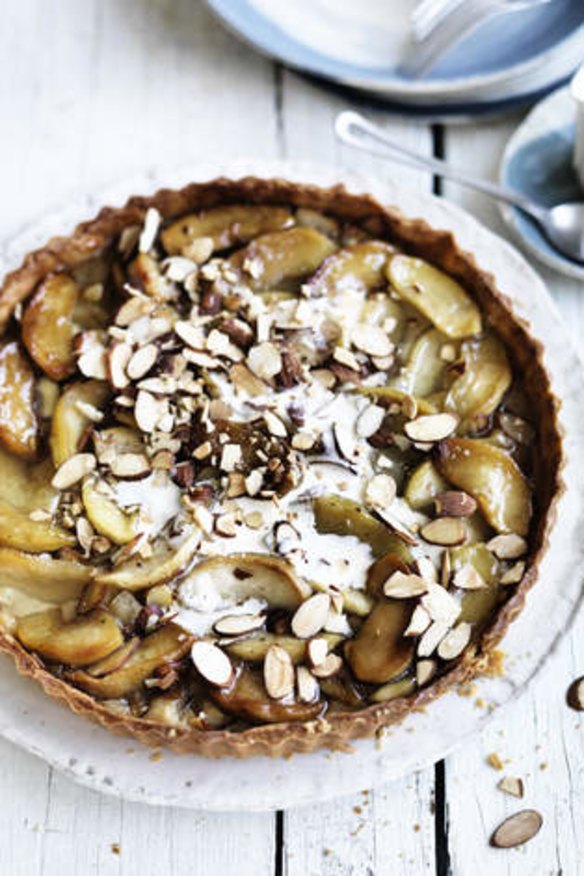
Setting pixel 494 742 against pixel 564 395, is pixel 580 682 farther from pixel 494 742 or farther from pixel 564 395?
pixel 564 395

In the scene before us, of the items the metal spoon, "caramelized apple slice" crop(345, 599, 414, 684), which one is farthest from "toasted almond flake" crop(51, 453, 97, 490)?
the metal spoon

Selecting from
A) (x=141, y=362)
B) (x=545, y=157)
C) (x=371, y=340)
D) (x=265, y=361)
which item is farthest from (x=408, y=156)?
(x=141, y=362)

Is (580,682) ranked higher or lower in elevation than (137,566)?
lower

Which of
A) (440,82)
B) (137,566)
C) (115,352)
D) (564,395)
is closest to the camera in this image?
(137,566)

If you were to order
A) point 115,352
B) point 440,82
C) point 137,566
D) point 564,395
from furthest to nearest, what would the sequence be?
point 440,82 → point 564,395 → point 115,352 → point 137,566

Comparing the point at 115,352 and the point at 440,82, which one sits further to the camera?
the point at 440,82

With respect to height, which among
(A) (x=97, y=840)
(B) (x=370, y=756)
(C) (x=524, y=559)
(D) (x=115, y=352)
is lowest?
(A) (x=97, y=840)

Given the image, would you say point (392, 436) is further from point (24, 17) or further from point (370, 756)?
point (24, 17)

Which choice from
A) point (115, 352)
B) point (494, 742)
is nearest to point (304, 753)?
point (494, 742)

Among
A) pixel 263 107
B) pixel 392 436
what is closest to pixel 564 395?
pixel 392 436
